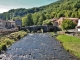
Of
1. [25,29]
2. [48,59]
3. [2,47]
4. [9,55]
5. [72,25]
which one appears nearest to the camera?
[48,59]

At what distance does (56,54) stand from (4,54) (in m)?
14.7

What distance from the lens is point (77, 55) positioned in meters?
60.7

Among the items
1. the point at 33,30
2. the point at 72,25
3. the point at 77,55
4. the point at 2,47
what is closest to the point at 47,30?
the point at 33,30

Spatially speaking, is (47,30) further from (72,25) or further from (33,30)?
(72,25)

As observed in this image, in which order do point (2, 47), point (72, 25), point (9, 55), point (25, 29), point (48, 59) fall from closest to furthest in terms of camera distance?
point (48, 59)
point (9, 55)
point (2, 47)
point (72, 25)
point (25, 29)

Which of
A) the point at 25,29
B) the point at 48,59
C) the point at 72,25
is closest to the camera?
the point at 48,59

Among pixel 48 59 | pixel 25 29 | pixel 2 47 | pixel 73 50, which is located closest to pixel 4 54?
pixel 2 47

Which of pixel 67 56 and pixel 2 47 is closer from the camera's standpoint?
pixel 67 56

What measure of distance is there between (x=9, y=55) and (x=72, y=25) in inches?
2905

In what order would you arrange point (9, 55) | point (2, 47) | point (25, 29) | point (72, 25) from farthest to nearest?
point (25, 29) < point (72, 25) < point (2, 47) < point (9, 55)

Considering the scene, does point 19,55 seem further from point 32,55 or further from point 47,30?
point 47,30

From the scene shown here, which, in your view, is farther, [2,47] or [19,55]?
[2,47]

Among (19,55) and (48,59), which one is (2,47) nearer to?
(19,55)

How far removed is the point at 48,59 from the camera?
59.2m
